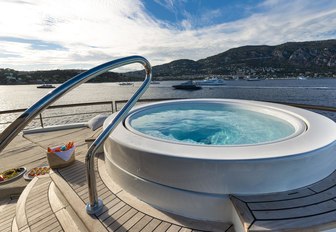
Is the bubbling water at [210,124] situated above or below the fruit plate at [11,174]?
above

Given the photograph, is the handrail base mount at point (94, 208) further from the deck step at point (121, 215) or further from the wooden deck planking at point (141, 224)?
the wooden deck planking at point (141, 224)

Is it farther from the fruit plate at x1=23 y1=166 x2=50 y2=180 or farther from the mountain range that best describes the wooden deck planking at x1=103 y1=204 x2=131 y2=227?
the mountain range

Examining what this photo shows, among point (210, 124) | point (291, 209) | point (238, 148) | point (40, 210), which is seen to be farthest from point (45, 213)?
point (210, 124)

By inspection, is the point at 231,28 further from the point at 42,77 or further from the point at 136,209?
the point at 42,77

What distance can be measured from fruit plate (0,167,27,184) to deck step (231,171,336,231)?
9.64ft

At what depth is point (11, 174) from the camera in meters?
2.51

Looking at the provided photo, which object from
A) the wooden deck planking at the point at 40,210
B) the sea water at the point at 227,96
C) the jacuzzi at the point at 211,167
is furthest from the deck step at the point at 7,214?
the sea water at the point at 227,96

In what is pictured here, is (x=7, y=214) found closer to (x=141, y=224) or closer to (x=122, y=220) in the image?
(x=122, y=220)

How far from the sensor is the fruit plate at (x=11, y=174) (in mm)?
2413

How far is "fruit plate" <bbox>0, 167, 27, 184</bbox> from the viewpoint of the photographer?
2.41m

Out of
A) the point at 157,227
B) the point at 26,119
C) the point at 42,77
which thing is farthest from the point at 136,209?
the point at 42,77

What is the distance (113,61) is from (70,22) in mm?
2879

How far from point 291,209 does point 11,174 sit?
3.40 metres

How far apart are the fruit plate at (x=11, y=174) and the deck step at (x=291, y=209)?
2.94 metres
